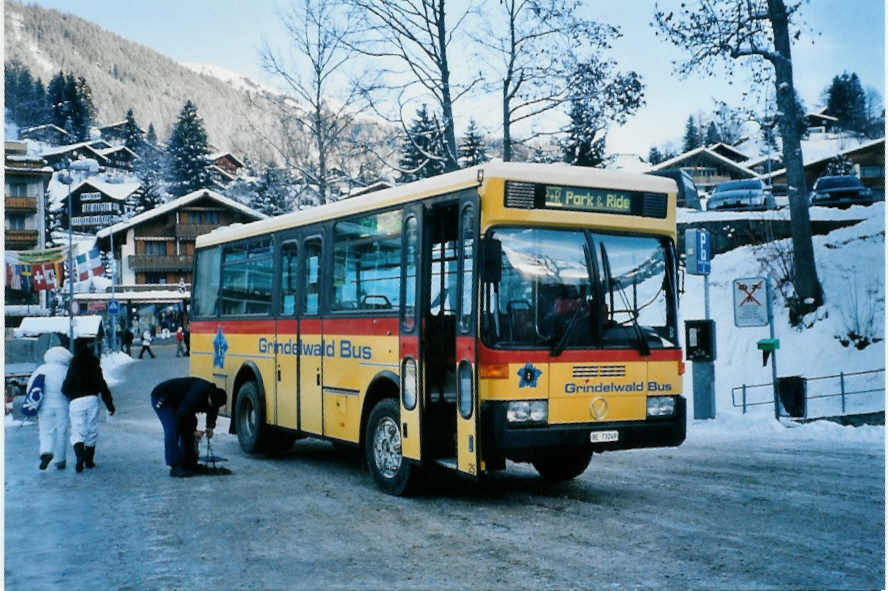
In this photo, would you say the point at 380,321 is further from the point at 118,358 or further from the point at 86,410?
the point at 118,358

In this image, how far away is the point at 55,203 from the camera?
123875 millimetres

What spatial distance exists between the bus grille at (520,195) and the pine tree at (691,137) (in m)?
110

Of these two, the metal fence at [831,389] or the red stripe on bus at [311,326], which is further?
the metal fence at [831,389]

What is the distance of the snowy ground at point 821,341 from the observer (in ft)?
55.7

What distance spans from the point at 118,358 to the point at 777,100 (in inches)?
1291

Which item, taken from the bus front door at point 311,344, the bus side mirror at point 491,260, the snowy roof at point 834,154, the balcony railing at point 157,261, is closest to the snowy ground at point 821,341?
the bus front door at point 311,344

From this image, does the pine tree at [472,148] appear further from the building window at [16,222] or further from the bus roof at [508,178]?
the building window at [16,222]

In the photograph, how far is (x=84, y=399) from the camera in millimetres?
12758

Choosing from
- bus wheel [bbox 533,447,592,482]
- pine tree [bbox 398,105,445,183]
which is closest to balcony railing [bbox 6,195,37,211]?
pine tree [bbox 398,105,445,183]

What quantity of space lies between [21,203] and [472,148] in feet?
170

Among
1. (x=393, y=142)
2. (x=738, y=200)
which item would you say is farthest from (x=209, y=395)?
(x=738, y=200)

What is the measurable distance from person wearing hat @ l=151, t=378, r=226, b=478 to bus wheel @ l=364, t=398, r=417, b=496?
251 centimetres

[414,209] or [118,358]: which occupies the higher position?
[414,209]

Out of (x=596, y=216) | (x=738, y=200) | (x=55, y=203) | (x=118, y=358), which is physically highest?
(x=55, y=203)
